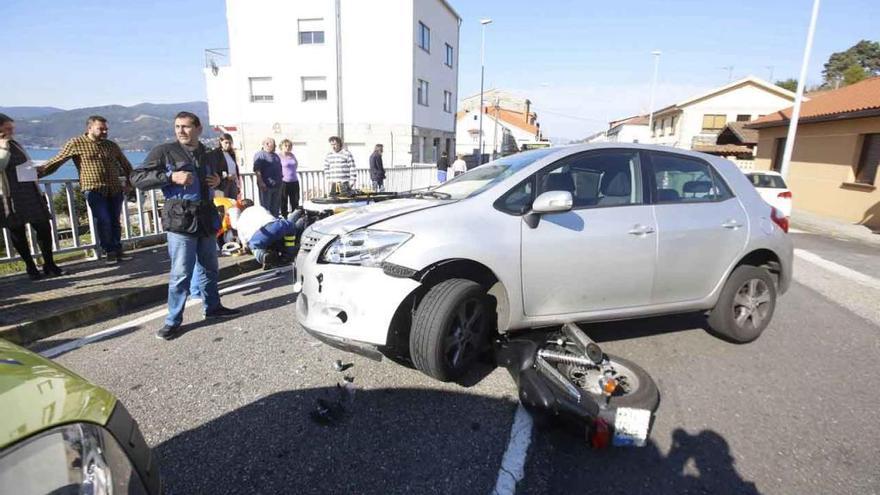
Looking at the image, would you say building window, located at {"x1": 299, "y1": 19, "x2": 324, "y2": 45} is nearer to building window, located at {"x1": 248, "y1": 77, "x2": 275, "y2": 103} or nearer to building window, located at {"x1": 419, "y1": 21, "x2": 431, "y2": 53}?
building window, located at {"x1": 248, "y1": 77, "x2": 275, "y2": 103}

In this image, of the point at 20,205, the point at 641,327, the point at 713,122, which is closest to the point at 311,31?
the point at 20,205

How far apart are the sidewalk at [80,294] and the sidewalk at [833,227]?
13618 mm

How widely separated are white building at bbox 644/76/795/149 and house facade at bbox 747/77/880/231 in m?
22.1

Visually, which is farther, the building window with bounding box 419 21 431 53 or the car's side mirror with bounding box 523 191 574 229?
the building window with bounding box 419 21 431 53

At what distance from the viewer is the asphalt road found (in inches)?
88.5

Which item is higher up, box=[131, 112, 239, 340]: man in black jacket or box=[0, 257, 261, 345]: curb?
box=[131, 112, 239, 340]: man in black jacket

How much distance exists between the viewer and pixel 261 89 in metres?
25.4

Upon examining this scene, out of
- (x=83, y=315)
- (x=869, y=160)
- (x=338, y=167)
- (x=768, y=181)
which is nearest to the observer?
(x=83, y=315)

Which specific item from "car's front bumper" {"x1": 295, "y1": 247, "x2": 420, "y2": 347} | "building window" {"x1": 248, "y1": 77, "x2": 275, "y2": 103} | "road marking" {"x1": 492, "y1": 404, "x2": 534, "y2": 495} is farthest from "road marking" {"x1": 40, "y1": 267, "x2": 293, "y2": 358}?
"building window" {"x1": 248, "y1": 77, "x2": 275, "y2": 103}

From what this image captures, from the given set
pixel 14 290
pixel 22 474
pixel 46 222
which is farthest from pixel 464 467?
pixel 46 222

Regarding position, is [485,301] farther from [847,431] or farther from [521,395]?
[847,431]

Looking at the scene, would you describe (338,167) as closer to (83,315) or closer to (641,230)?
(83,315)

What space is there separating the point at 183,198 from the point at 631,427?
3854 millimetres

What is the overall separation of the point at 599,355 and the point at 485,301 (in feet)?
2.66
